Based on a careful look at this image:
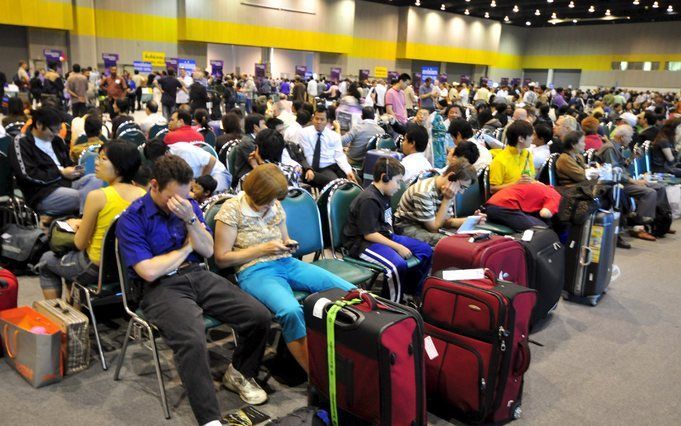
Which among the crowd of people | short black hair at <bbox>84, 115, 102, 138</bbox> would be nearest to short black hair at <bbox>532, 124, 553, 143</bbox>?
the crowd of people

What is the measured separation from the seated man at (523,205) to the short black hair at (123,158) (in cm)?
293

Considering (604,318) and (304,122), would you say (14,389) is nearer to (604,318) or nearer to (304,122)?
(604,318)

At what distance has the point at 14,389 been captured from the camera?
273 centimetres

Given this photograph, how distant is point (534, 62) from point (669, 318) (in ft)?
131

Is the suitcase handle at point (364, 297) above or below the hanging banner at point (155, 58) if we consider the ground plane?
below

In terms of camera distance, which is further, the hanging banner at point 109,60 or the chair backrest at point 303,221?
the hanging banner at point 109,60

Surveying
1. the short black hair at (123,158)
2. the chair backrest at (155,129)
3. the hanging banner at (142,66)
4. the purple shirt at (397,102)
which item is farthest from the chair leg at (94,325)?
the hanging banner at (142,66)

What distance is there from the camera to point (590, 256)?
4.23 meters

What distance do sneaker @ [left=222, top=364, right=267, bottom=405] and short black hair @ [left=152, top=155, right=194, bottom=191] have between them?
1017 mm

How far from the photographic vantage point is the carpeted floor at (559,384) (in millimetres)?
2613

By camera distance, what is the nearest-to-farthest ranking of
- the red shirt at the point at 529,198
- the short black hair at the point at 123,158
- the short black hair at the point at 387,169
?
the short black hair at the point at 123,158, the short black hair at the point at 387,169, the red shirt at the point at 529,198

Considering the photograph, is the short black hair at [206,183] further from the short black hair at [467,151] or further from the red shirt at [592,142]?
the red shirt at [592,142]

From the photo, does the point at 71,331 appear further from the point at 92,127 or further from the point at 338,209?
the point at 92,127

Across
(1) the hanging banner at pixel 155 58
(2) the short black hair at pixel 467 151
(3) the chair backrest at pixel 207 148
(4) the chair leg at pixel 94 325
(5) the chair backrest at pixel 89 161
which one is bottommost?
(4) the chair leg at pixel 94 325
